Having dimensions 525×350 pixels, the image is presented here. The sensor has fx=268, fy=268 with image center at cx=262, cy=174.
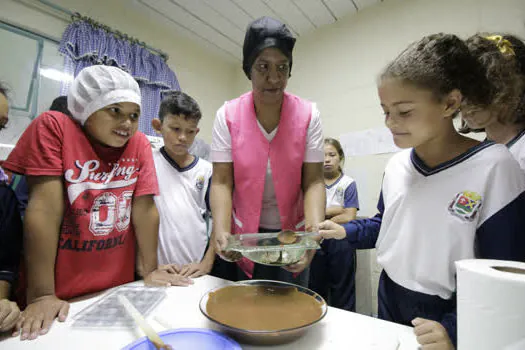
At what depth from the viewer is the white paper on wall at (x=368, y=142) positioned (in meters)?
2.45

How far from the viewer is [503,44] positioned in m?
0.84

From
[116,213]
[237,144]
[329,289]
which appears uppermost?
[237,144]

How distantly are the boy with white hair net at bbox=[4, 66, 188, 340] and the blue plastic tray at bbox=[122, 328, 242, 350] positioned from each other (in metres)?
0.31

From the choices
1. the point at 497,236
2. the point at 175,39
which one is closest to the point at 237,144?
the point at 497,236

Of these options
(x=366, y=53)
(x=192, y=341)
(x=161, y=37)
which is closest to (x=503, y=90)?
(x=192, y=341)

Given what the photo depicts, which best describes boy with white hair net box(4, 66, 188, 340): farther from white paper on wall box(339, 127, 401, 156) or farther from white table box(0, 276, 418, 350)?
white paper on wall box(339, 127, 401, 156)

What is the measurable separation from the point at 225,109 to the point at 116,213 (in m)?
0.60

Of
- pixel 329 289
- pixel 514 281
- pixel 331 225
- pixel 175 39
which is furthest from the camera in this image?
pixel 175 39

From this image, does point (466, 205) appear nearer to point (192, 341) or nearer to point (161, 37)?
point (192, 341)

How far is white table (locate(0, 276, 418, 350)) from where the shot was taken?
0.58 m

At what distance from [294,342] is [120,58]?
9.33 ft

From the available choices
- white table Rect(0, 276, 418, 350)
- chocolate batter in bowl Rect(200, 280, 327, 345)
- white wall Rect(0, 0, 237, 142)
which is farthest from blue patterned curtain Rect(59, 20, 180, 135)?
chocolate batter in bowl Rect(200, 280, 327, 345)

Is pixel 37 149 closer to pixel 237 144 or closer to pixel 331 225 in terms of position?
pixel 237 144

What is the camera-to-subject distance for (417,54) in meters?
0.76
